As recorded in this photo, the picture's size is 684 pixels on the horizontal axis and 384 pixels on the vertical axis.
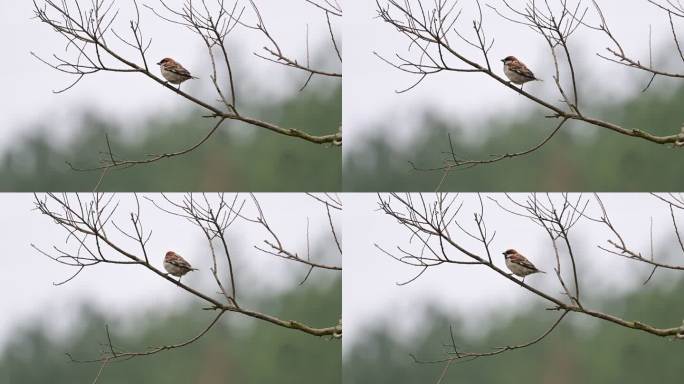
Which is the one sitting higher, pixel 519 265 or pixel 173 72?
pixel 173 72

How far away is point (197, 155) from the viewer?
5000mm

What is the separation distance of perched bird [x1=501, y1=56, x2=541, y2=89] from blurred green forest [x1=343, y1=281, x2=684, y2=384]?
1.19 metres

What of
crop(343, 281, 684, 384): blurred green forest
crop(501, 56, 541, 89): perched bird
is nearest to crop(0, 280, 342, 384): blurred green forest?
crop(343, 281, 684, 384): blurred green forest

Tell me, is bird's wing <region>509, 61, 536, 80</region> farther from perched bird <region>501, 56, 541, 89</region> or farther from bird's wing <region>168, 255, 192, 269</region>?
bird's wing <region>168, 255, 192, 269</region>

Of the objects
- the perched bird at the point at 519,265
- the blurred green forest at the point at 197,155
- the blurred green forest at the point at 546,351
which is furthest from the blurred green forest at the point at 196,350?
the perched bird at the point at 519,265

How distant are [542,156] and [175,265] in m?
1.98

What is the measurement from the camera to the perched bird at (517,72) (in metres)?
4.68

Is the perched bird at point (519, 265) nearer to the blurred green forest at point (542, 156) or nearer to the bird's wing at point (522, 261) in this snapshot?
A: the bird's wing at point (522, 261)

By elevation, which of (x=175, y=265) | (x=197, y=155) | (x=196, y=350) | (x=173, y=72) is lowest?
(x=196, y=350)

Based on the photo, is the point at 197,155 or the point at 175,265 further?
the point at 197,155

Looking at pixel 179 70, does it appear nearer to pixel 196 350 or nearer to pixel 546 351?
pixel 196 350

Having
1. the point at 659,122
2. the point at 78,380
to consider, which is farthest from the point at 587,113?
the point at 78,380

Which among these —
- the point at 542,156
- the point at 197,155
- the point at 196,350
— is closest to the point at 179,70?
the point at 197,155

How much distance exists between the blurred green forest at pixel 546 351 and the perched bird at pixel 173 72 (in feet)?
5.59
